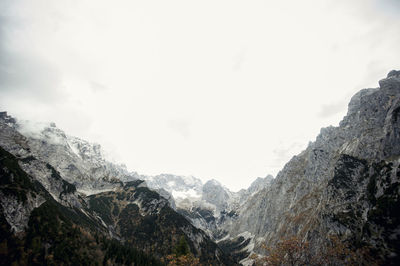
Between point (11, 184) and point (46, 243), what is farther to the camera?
point (11, 184)

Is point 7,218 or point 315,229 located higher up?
point 7,218

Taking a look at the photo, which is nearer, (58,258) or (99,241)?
(58,258)

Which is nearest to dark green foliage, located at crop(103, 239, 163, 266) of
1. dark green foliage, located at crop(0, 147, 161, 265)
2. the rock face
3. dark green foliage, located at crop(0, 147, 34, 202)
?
dark green foliage, located at crop(0, 147, 161, 265)

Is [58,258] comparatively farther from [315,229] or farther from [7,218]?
[315,229]

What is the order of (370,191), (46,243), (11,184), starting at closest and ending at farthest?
(46,243) → (11,184) → (370,191)

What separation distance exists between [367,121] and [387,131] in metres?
71.9

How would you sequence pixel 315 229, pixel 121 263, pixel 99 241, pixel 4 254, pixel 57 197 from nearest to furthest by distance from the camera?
pixel 4 254 → pixel 121 263 → pixel 99 241 → pixel 315 229 → pixel 57 197

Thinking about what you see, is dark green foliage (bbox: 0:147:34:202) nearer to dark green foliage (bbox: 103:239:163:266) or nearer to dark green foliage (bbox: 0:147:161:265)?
dark green foliage (bbox: 0:147:161:265)

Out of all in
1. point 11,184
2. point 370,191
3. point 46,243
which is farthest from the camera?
point 370,191

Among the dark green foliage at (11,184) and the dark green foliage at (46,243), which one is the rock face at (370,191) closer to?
the dark green foliage at (46,243)

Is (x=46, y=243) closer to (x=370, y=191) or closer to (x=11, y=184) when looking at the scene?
(x=11, y=184)

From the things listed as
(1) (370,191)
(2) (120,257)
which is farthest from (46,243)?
(1) (370,191)

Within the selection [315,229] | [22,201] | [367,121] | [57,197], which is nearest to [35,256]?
[22,201]

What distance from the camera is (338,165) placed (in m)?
144
